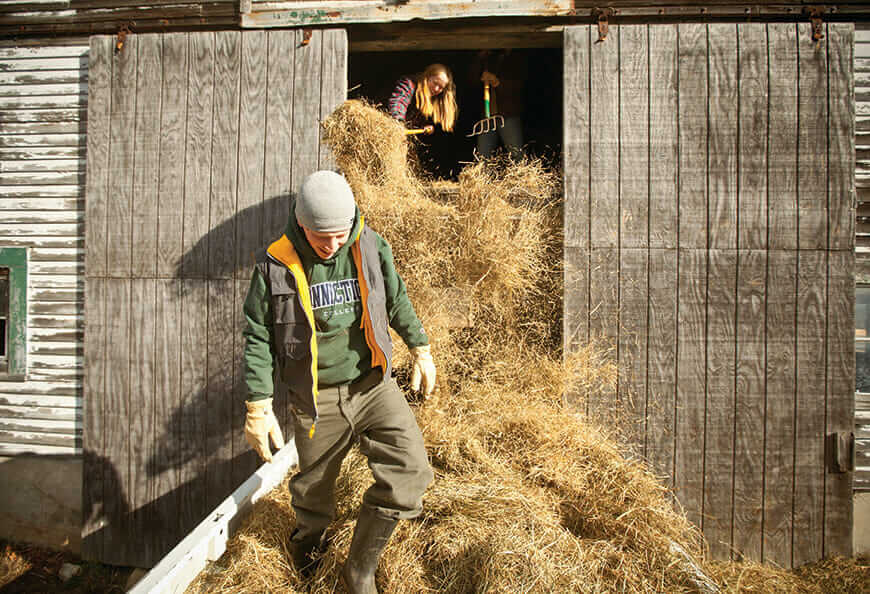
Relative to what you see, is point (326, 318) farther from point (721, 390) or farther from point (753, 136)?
point (753, 136)

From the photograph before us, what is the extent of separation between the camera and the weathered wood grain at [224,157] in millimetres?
3441

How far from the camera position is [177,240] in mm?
3486

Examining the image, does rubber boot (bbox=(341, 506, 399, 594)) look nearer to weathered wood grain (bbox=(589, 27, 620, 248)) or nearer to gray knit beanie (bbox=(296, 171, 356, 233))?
gray knit beanie (bbox=(296, 171, 356, 233))

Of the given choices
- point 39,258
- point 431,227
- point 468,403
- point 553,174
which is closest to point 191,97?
point 39,258

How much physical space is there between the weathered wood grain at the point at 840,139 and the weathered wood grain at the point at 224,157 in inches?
160

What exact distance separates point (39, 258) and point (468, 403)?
141 inches

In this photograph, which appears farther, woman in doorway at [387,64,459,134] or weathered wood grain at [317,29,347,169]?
woman in doorway at [387,64,459,134]

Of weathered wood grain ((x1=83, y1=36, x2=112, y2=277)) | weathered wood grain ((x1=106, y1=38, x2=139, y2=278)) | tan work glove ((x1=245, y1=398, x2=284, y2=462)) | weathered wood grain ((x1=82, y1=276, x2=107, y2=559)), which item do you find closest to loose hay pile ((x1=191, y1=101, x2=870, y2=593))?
tan work glove ((x1=245, y1=398, x2=284, y2=462))

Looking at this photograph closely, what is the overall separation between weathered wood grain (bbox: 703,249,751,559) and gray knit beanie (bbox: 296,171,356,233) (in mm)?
2587

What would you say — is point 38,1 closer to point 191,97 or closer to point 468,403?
point 191,97

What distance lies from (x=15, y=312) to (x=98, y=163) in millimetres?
1433

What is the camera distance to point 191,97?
3.48 m

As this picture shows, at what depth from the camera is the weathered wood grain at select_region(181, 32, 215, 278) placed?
346 centimetres

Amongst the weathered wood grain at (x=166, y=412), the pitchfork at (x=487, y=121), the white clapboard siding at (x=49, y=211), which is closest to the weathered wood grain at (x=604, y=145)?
the pitchfork at (x=487, y=121)
